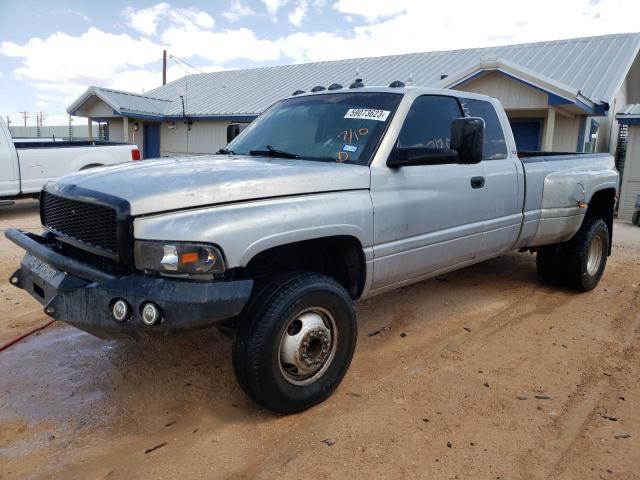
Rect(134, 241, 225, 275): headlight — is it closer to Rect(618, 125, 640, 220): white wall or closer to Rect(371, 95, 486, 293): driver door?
Rect(371, 95, 486, 293): driver door

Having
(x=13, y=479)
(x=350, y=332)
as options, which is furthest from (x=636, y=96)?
(x=13, y=479)

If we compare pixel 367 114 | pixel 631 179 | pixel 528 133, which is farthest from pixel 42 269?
pixel 528 133

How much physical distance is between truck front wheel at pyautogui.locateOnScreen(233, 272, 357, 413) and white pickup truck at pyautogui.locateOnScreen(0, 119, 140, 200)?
7.38 metres

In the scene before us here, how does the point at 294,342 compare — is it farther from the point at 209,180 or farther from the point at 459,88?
the point at 459,88

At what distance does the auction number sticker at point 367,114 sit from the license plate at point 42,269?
2.22 meters

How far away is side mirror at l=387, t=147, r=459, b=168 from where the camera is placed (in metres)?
3.67

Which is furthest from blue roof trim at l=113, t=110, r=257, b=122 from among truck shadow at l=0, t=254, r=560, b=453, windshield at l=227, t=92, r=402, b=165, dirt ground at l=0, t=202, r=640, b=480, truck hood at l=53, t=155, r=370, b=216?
truck hood at l=53, t=155, r=370, b=216

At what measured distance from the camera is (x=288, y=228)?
3033mm

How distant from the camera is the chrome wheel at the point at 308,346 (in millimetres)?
3125

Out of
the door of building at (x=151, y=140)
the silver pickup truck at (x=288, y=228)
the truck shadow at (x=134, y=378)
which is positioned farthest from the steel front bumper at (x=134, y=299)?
the door of building at (x=151, y=140)

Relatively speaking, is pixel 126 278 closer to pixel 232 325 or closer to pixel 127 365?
pixel 232 325

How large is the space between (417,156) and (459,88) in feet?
35.5

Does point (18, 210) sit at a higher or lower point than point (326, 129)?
lower

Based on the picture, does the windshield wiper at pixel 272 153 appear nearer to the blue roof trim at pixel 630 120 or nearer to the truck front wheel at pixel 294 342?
the truck front wheel at pixel 294 342
